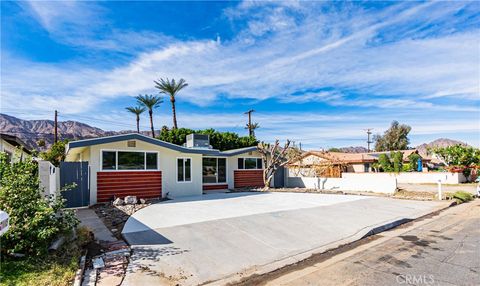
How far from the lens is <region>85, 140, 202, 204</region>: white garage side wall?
37.3 ft

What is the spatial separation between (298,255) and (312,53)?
1242 centimetres

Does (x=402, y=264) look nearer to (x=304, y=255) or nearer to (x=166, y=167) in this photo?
(x=304, y=255)

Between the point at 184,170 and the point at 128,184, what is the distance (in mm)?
2970

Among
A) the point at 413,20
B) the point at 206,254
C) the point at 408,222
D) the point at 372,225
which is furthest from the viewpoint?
the point at 413,20

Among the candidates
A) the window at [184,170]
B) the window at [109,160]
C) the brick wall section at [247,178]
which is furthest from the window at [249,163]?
the window at [109,160]

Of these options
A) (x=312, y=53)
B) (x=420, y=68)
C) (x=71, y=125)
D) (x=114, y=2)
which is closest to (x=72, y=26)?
(x=114, y=2)

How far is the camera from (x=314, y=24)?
39.3 feet

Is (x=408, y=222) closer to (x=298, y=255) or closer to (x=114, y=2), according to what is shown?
(x=298, y=255)

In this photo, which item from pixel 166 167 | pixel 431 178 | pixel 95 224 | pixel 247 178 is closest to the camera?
pixel 95 224

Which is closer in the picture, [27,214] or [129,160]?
[27,214]

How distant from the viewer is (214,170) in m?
17.6

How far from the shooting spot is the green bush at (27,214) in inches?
175

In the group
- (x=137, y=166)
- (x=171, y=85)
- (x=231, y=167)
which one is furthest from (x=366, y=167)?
(x=137, y=166)

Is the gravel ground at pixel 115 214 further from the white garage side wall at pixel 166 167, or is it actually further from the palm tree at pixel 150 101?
the palm tree at pixel 150 101
